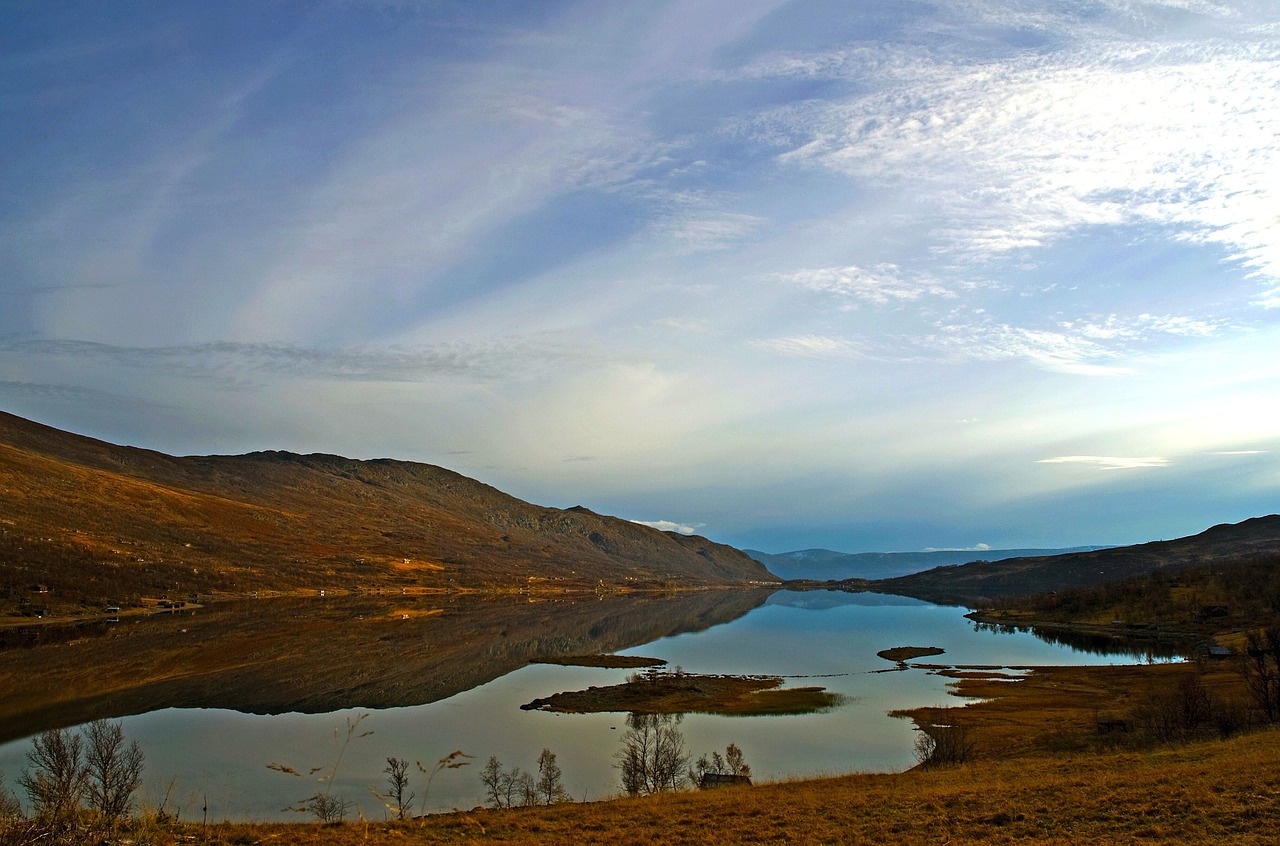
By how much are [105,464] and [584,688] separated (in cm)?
19353

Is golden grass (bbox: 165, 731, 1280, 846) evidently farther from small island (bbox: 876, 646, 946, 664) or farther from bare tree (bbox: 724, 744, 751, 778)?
small island (bbox: 876, 646, 946, 664)

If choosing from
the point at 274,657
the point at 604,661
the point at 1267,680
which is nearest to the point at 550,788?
the point at 1267,680

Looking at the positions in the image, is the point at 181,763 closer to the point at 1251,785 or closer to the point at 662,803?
the point at 662,803

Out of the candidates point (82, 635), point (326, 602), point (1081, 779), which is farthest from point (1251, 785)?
point (326, 602)

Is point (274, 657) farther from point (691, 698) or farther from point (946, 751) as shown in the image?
point (946, 751)

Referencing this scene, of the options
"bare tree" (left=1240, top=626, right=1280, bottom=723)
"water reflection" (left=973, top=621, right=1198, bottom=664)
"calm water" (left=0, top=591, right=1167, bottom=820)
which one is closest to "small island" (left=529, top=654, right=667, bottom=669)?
"calm water" (left=0, top=591, right=1167, bottom=820)

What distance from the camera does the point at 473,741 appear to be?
43.5 meters

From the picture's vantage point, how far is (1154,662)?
7938 cm

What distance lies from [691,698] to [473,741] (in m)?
23.1

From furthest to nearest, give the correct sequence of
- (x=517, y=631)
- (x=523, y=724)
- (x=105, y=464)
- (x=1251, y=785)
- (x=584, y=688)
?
(x=105, y=464) < (x=517, y=631) < (x=584, y=688) < (x=523, y=724) < (x=1251, y=785)

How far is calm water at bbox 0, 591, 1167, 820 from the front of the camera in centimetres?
3216

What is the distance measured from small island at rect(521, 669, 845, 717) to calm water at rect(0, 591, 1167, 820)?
6.93 ft

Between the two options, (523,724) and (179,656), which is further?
(179,656)

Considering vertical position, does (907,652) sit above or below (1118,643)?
above
